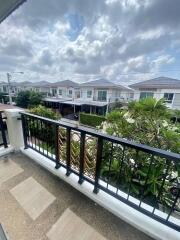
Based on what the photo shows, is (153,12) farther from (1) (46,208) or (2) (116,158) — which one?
(1) (46,208)

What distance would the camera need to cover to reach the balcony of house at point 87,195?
45.9 inches

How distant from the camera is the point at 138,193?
1.69m

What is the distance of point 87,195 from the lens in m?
1.55

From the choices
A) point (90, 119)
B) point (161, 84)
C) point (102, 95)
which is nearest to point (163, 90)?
point (161, 84)

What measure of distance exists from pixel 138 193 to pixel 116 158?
20.8 inches

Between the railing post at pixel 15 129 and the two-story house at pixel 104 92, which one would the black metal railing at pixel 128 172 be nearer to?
the railing post at pixel 15 129

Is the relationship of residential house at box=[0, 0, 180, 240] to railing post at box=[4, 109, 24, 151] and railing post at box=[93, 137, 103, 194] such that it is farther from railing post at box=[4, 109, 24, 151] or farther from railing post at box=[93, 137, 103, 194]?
railing post at box=[4, 109, 24, 151]

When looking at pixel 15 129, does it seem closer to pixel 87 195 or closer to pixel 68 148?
pixel 68 148

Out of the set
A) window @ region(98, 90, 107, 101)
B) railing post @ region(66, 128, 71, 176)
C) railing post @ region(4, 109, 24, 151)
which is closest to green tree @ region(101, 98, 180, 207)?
railing post @ region(66, 128, 71, 176)

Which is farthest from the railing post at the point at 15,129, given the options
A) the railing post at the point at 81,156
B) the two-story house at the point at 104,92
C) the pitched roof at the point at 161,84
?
the two-story house at the point at 104,92

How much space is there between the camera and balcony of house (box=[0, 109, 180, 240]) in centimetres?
117

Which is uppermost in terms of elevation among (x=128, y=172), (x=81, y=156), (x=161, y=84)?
(x=161, y=84)

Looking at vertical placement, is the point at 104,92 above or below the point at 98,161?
above

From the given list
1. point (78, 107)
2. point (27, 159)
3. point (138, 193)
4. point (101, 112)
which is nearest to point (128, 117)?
point (138, 193)
